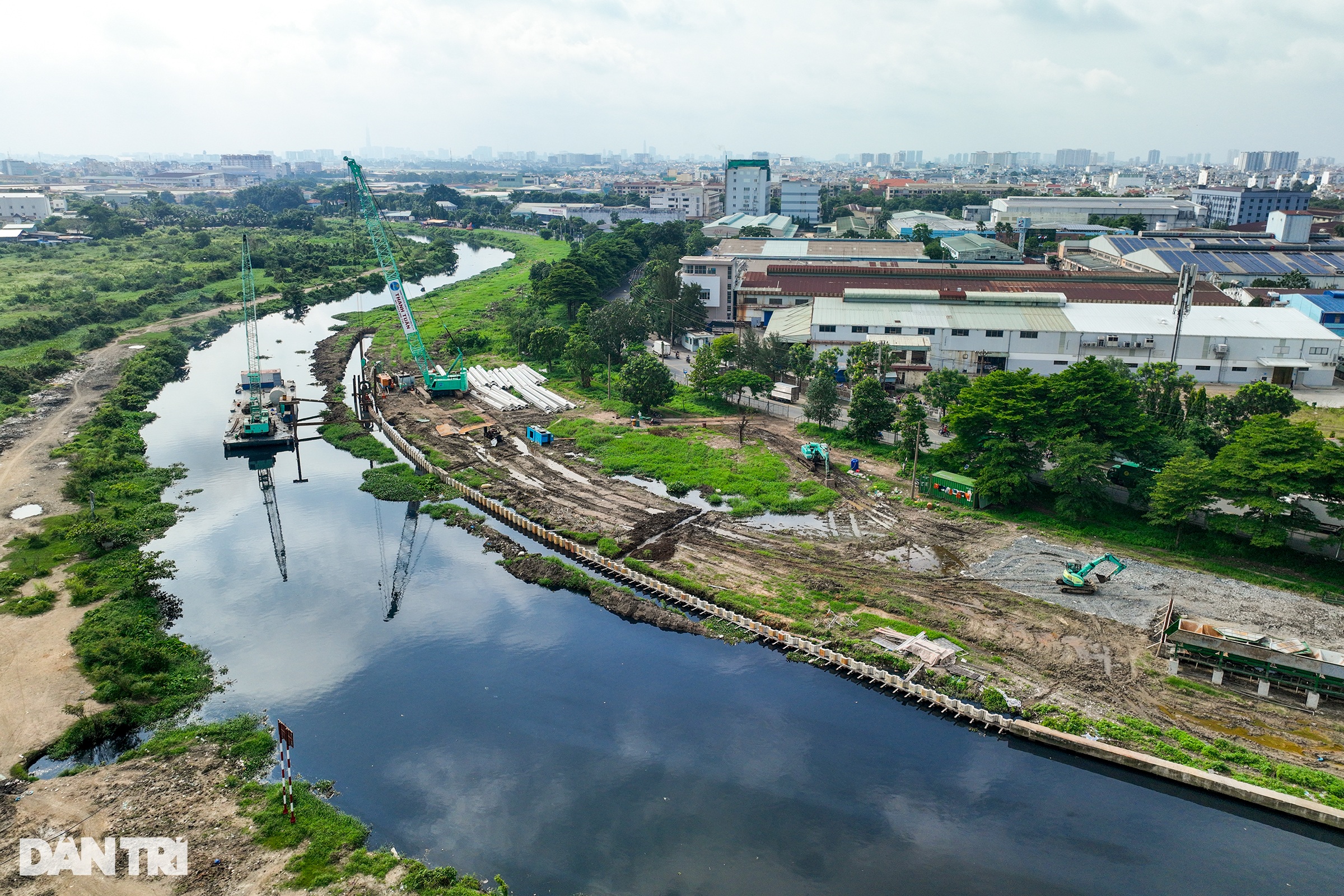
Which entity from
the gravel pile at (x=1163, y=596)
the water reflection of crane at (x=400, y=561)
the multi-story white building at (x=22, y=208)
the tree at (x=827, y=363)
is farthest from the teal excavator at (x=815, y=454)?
the multi-story white building at (x=22, y=208)

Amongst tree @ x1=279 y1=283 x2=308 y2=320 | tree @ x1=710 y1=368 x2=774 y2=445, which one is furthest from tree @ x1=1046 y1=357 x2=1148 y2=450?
tree @ x1=279 y1=283 x2=308 y2=320

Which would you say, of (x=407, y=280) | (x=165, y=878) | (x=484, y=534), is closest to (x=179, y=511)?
(x=484, y=534)

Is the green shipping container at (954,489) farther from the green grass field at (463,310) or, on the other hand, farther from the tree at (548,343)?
the green grass field at (463,310)

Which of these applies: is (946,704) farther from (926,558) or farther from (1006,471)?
(1006,471)

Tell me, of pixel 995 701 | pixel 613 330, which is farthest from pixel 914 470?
pixel 613 330

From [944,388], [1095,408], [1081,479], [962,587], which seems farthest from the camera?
[944,388]
